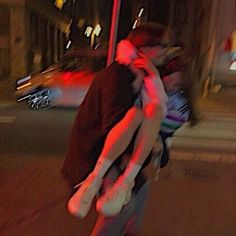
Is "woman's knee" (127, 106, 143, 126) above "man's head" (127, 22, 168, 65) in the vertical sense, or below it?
below

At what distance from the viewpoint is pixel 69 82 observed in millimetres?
12125

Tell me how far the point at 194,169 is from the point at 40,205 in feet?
7.67

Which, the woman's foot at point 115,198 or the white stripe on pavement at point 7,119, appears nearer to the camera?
the woman's foot at point 115,198

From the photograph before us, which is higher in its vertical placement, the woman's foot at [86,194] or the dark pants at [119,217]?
the woman's foot at [86,194]

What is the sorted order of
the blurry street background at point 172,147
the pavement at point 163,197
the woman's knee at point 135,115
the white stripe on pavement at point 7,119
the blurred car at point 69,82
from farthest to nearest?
1. the blurred car at point 69,82
2. the white stripe on pavement at point 7,119
3. the blurry street background at point 172,147
4. the pavement at point 163,197
5. the woman's knee at point 135,115

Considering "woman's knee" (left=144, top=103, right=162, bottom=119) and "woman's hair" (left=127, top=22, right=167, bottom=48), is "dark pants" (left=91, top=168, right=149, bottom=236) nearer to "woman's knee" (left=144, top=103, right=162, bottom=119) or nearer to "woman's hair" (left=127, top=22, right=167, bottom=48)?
"woman's knee" (left=144, top=103, right=162, bottom=119)

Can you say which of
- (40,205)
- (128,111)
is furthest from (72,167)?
(40,205)

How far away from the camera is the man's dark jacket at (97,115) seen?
310cm

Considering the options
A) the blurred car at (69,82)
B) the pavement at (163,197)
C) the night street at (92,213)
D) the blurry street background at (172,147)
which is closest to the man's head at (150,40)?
the blurry street background at (172,147)

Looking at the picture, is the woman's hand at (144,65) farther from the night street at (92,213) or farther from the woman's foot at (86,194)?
the night street at (92,213)

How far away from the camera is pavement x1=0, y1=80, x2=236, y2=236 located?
194 inches

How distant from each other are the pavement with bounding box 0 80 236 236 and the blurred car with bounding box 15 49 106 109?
12.4ft

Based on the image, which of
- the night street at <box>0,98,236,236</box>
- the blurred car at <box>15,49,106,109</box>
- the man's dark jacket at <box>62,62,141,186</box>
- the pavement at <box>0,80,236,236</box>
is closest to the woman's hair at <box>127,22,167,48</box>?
the man's dark jacket at <box>62,62,141,186</box>

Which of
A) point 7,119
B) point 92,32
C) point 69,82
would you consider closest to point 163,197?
point 7,119
